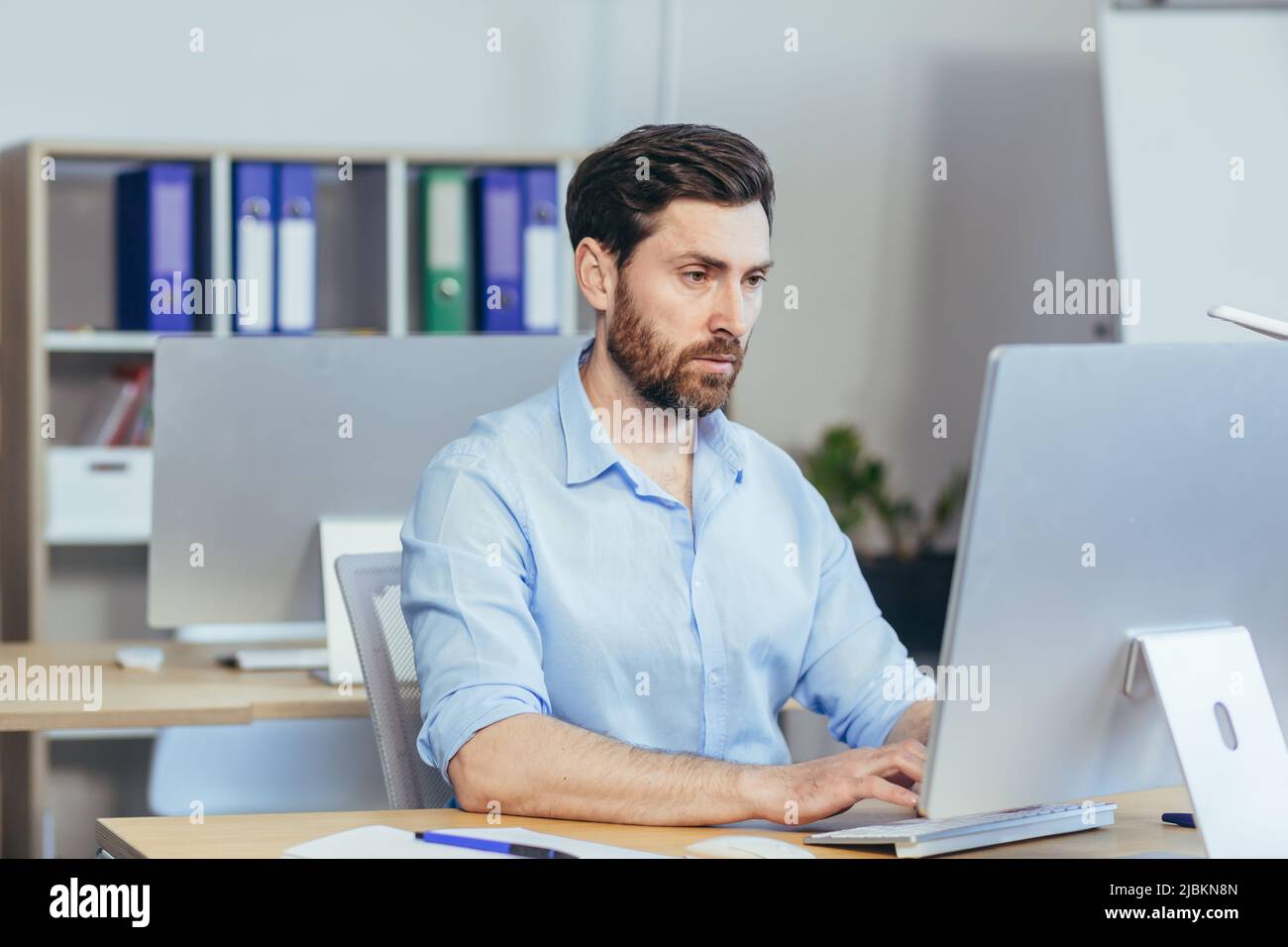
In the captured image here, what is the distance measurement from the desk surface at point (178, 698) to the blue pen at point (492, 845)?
2.92 feet

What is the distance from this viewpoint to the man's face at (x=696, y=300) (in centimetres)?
160

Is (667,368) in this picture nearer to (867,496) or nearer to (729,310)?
(729,310)

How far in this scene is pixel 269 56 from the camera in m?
3.49

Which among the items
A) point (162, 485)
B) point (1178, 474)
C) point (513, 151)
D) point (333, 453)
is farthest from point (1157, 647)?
point (513, 151)

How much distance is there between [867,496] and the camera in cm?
374

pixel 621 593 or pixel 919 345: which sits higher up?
pixel 919 345

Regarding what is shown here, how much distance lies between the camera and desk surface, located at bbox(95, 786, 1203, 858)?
47.1 inches

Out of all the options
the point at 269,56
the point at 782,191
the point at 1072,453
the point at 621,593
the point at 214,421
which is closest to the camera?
the point at 1072,453

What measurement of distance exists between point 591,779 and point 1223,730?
0.51 m

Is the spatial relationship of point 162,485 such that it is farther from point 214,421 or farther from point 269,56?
point 269,56

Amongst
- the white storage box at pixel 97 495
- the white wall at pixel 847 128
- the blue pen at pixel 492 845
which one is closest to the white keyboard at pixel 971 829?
the blue pen at pixel 492 845

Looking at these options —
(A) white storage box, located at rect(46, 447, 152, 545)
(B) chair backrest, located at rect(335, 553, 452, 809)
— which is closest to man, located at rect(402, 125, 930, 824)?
(B) chair backrest, located at rect(335, 553, 452, 809)

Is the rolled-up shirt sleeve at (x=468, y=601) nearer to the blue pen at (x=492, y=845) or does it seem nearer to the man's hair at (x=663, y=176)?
the blue pen at (x=492, y=845)

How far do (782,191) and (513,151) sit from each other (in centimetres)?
82
